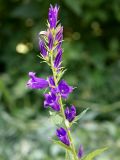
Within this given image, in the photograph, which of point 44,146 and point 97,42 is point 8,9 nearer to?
point 97,42

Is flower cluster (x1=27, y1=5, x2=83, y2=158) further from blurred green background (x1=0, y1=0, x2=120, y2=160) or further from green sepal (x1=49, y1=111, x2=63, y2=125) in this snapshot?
blurred green background (x1=0, y1=0, x2=120, y2=160)

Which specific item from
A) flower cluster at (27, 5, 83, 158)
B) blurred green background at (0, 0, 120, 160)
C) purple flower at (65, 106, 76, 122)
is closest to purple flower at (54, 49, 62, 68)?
flower cluster at (27, 5, 83, 158)

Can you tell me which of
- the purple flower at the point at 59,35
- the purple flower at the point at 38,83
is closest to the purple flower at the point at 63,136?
the purple flower at the point at 38,83

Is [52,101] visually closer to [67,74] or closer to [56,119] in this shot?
[56,119]

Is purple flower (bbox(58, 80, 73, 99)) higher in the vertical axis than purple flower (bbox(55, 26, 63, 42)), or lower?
lower

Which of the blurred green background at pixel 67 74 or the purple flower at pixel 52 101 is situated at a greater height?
the blurred green background at pixel 67 74

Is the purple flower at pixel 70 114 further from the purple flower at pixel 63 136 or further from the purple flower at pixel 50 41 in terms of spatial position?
the purple flower at pixel 50 41

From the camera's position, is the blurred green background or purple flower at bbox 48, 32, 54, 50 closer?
purple flower at bbox 48, 32, 54, 50
